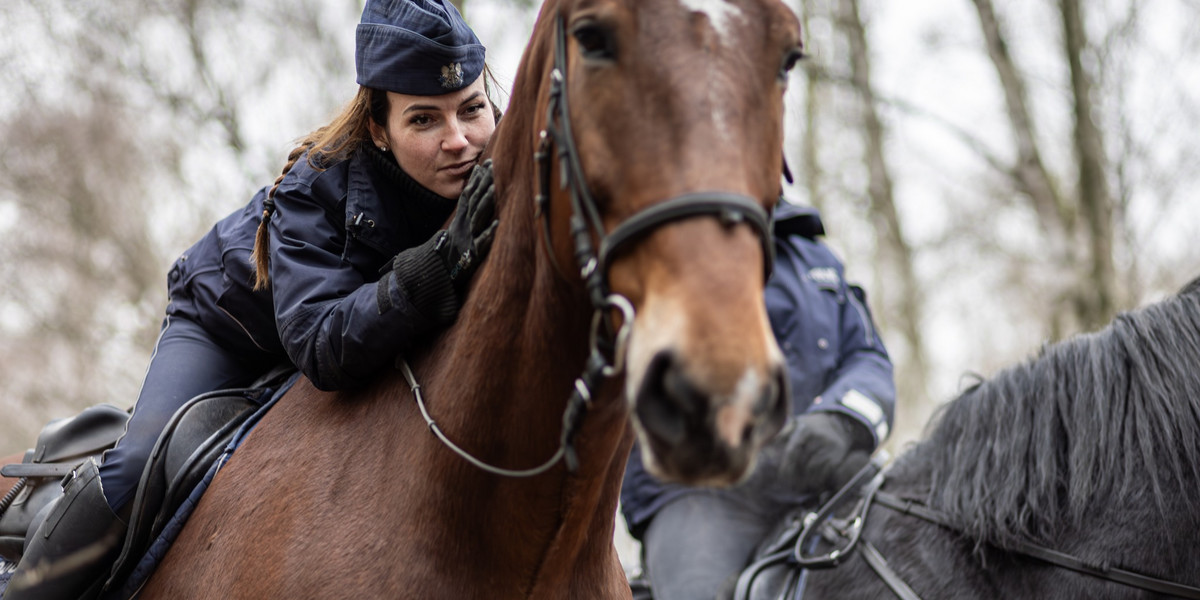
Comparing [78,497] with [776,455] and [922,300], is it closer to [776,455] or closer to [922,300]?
[776,455]

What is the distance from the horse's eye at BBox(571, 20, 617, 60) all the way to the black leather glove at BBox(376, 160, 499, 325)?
20.2 inches

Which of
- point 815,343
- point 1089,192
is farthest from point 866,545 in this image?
point 1089,192

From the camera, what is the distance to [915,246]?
16.8m

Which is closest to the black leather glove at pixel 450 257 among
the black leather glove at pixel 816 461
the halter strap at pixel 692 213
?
the halter strap at pixel 692 213

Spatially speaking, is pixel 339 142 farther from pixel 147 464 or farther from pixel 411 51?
pixel 147 464

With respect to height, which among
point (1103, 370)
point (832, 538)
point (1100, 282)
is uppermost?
point (1103, 370)

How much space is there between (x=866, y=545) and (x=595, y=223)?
7.17ft

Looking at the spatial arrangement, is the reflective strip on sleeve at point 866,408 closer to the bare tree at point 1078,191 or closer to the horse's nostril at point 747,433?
the horse's nostril at point 747,433

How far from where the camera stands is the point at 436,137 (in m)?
2.54

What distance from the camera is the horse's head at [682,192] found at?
141 cm

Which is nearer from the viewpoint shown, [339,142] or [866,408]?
[339,142]

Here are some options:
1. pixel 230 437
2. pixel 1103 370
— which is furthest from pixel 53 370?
pixel 1103 370

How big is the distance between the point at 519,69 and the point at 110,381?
14.7m

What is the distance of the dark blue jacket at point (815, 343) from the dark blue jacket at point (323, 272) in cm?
192
